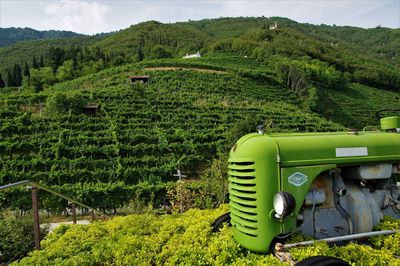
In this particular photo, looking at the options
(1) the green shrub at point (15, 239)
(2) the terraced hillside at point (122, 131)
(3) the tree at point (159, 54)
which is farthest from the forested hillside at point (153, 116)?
(1) the green shrub at point (15, 239)

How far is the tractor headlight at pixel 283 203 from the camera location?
12.5 feet

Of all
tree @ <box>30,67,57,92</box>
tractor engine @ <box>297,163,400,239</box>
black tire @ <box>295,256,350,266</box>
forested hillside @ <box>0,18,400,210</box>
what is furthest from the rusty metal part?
tree @ <box>30,67,57,92</box>

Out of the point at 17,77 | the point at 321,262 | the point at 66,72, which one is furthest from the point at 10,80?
the point at 321,262

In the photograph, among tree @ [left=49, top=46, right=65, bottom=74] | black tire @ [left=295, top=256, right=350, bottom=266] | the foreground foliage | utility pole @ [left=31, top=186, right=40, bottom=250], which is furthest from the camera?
tree @ [left=49, top=46, right=65, bottom=74]

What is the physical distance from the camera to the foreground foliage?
399 cm

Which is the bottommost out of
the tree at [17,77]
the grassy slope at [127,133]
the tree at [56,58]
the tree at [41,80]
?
the grassy slope at [127,133]

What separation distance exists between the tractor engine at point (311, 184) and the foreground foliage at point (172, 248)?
27cm

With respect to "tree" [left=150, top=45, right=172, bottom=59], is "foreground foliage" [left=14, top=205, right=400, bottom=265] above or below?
below

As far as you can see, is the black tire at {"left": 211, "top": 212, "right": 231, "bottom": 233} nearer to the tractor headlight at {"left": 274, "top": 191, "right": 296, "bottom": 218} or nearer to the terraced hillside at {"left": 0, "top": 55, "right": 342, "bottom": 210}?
the tractor headlight at {"left": 274, "top": 191, "right": 296, "bottom": 218}

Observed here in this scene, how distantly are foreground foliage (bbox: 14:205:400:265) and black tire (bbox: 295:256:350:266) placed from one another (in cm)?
21

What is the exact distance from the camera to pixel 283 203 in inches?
149

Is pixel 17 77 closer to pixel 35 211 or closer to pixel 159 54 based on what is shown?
pixel 159 54

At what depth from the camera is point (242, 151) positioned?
4.23m

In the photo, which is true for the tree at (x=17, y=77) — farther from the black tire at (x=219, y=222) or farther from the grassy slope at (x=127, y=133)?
the black tire at (x=219, y=222)
